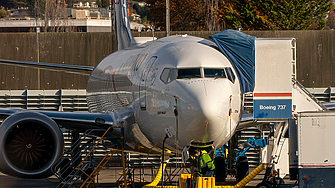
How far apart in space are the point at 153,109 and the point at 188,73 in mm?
1306

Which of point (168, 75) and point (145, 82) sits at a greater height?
point (168, 75)

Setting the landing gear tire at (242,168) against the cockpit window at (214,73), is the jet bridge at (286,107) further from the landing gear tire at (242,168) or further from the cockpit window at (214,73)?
the landing gear tire at (242,168)

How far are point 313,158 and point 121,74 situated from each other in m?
6.22

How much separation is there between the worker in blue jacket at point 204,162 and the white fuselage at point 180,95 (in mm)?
370

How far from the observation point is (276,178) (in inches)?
539

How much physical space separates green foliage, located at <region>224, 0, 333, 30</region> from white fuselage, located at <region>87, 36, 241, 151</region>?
3426 centimetres

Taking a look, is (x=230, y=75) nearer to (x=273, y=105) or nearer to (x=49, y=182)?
(x=273, y=105)

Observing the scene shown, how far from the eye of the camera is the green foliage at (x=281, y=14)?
4678 cm

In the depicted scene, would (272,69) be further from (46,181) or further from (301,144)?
(46,181)

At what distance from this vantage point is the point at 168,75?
38.5 ft

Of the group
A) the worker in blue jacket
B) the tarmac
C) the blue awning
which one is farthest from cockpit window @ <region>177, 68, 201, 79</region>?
the tarmac

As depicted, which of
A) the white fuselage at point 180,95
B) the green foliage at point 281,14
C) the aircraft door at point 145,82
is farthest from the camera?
the green foliage at point 281,14

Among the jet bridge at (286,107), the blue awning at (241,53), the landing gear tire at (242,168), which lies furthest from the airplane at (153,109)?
the landing gear tire at (242,168)

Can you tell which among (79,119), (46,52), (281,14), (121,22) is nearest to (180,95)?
(79,119)
